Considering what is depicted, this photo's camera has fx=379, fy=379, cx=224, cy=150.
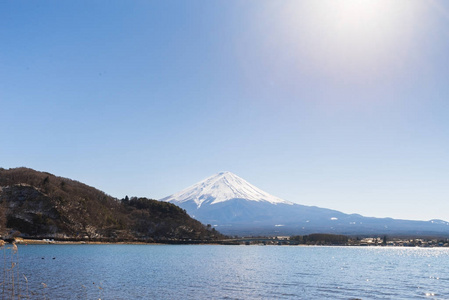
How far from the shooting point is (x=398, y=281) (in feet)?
223

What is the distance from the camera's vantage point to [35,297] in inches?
1671

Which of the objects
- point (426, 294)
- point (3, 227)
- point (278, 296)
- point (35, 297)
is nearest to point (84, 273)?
point (35, 297)

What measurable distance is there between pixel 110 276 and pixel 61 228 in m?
142

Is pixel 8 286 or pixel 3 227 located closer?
pixel 8 286

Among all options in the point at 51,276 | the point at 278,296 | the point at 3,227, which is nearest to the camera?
the point at 278,296

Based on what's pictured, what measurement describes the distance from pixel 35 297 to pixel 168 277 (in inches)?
1092

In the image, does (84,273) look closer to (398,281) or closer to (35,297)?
(35,297)

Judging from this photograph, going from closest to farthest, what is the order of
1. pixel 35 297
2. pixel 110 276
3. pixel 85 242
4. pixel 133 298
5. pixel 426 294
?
pixel 35 297 → pixel 133 298 → pixel 426 294 → pixel 110 276 → pixel 85 242

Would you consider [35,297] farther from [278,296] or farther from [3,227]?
[3,227]

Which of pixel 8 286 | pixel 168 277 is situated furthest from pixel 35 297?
pixel 168 277

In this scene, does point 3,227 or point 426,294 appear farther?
point 3,227

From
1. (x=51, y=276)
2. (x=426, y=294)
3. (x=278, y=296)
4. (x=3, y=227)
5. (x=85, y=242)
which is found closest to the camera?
(x=278, y=296)

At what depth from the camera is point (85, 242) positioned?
190 meters

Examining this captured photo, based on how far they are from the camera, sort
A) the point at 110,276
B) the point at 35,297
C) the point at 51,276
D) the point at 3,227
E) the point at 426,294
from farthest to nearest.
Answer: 1. the point at 3,227
2. the point at 110,276
3. the point at 51,276
4. the point at 426,294
5. the point at 35,297
